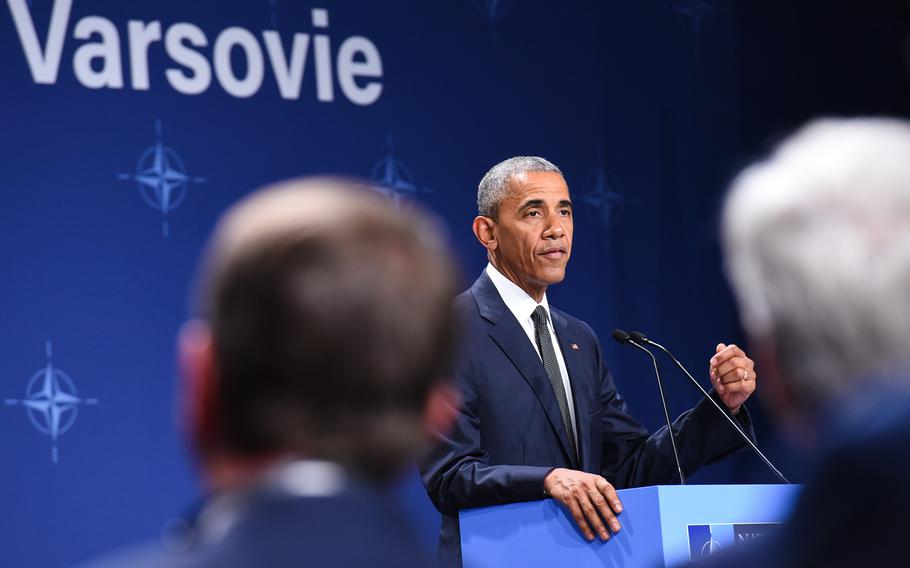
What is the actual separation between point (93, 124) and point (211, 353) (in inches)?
153

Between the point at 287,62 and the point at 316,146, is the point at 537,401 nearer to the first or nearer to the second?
the point at 316,146

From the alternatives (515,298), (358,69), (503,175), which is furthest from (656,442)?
(358,69)

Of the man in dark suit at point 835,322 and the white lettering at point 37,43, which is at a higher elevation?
the white lettering at point 37,43

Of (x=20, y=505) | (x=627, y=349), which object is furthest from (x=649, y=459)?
(x=20, y=505)

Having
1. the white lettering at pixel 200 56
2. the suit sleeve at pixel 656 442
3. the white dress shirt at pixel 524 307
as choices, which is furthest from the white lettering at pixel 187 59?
the suit sleeve at pixel 656 442

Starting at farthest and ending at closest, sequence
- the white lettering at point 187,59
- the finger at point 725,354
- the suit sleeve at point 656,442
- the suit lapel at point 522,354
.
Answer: the white lettering at point 187,59, the suit lapel at point 522,354, the suit sleeve at point 656,442, the finger at point 725,354

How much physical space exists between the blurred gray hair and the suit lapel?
8.45 ft

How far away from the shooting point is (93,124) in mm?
4520

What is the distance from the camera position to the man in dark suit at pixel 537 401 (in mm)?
3242

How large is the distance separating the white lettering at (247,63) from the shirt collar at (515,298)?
1.38m

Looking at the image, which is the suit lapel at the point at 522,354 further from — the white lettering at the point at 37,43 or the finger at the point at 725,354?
the white lettering at the point at 37,43

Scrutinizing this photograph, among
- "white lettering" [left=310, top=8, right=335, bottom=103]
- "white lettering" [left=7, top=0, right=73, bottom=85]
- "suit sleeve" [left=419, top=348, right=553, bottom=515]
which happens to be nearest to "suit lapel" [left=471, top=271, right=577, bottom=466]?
"suit sleeve" [left=419, top=348, right=553, bottom=515]

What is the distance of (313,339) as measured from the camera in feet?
2.62

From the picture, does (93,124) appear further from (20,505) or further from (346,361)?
(346,361)
